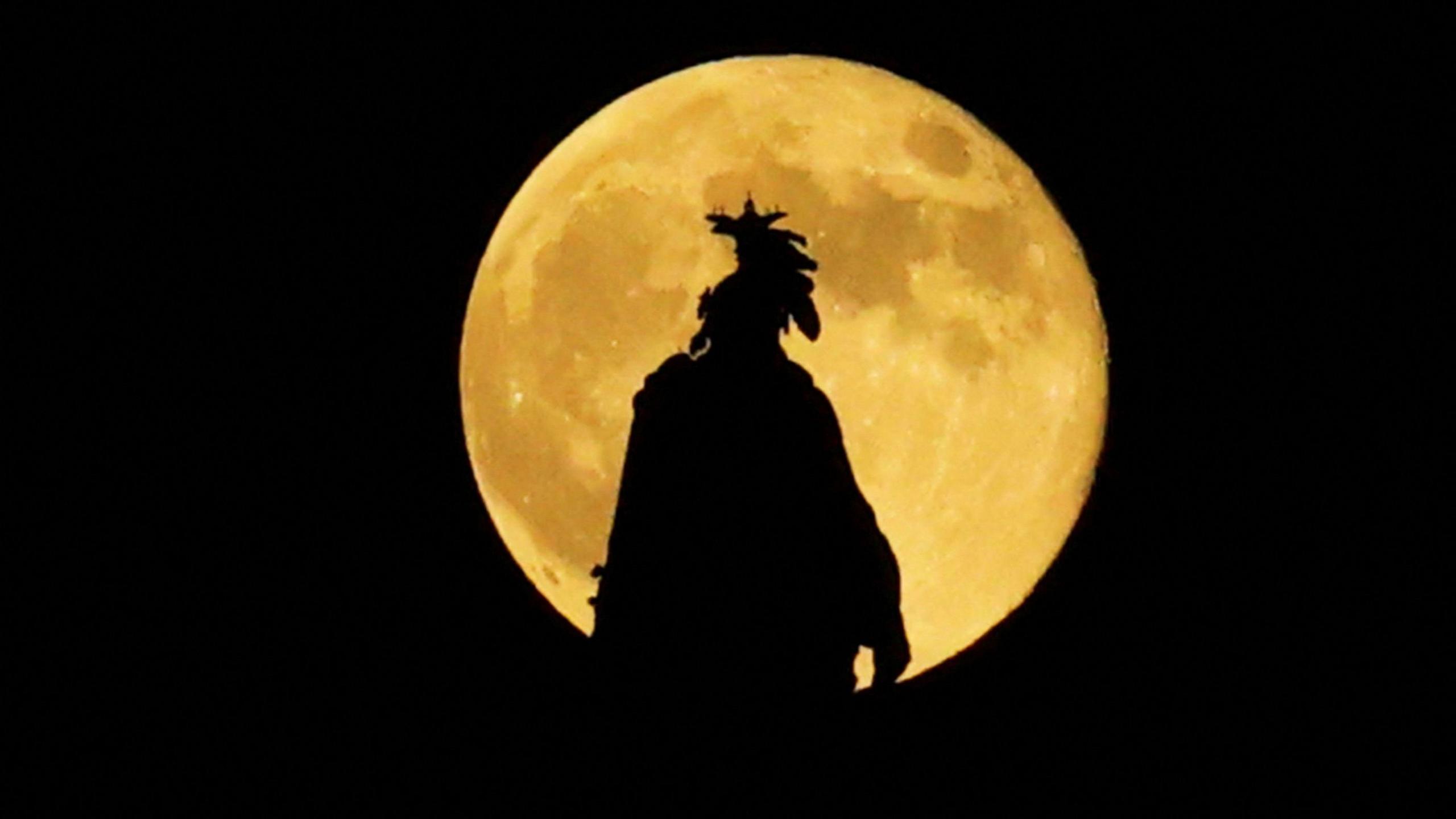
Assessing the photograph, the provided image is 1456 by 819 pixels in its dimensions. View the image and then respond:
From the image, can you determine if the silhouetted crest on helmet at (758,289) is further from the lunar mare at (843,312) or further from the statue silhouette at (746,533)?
the lunar mare at (843,312)

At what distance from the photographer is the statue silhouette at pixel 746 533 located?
4.50 meters

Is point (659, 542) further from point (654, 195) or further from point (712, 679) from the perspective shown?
point (654, 195)

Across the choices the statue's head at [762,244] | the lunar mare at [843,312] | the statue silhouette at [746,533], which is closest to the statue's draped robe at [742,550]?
the statue silhouette at [746,533]

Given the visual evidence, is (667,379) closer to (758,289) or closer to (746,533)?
(758,289)

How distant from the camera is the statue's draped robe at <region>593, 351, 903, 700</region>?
4.50 m

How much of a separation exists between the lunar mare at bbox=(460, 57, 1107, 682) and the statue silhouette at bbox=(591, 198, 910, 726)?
41cm

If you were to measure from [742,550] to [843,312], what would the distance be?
0.94m

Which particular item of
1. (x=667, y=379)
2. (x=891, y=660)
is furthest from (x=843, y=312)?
(x=891, y=660)

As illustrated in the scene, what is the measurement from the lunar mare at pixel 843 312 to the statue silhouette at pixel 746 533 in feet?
1.34

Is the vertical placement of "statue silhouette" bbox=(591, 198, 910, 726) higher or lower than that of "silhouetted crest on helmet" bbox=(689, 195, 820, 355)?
lower

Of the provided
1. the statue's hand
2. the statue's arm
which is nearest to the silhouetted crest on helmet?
the statue's arm

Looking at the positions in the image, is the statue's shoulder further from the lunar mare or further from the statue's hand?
the statue's hand

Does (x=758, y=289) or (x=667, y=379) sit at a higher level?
(x=758, y=289)

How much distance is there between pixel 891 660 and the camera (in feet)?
15.3
